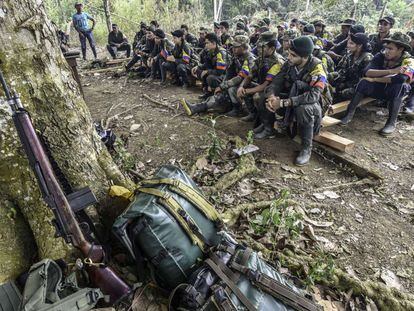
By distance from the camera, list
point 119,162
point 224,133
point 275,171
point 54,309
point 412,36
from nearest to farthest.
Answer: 1. point 54,309
2. point 119,162
3. point 275,171
4. point 224,133
5. point 412,36

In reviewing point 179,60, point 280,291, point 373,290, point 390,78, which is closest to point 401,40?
point 390,78

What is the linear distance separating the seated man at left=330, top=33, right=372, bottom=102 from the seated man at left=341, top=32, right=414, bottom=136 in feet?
1.24

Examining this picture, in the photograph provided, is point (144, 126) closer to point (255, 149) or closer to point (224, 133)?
point (224, 133)

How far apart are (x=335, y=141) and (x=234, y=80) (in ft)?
8.85

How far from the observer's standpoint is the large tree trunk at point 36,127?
226cm

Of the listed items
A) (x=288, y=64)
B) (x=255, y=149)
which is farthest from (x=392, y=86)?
(x=255, y=149)

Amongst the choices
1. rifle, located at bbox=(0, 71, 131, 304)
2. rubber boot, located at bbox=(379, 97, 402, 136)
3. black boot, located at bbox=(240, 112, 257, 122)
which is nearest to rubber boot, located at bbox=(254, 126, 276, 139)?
black boot, located at bbox=(240, 112, 257, 122)

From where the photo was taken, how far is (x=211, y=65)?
26.2ft

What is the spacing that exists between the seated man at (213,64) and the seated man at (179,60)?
3.78ft

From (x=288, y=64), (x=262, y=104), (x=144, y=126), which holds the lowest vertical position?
(x=144, y=126)

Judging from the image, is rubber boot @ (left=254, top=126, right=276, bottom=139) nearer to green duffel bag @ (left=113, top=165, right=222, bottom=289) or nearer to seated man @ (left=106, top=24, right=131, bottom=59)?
green duffel bag @ (left=113, top=165, right=222, bottom=289)

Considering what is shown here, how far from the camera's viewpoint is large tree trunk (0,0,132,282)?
2.26m

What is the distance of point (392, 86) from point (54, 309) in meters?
6.29

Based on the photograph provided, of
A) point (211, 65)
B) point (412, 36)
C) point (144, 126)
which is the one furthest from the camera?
point (211, 65)
